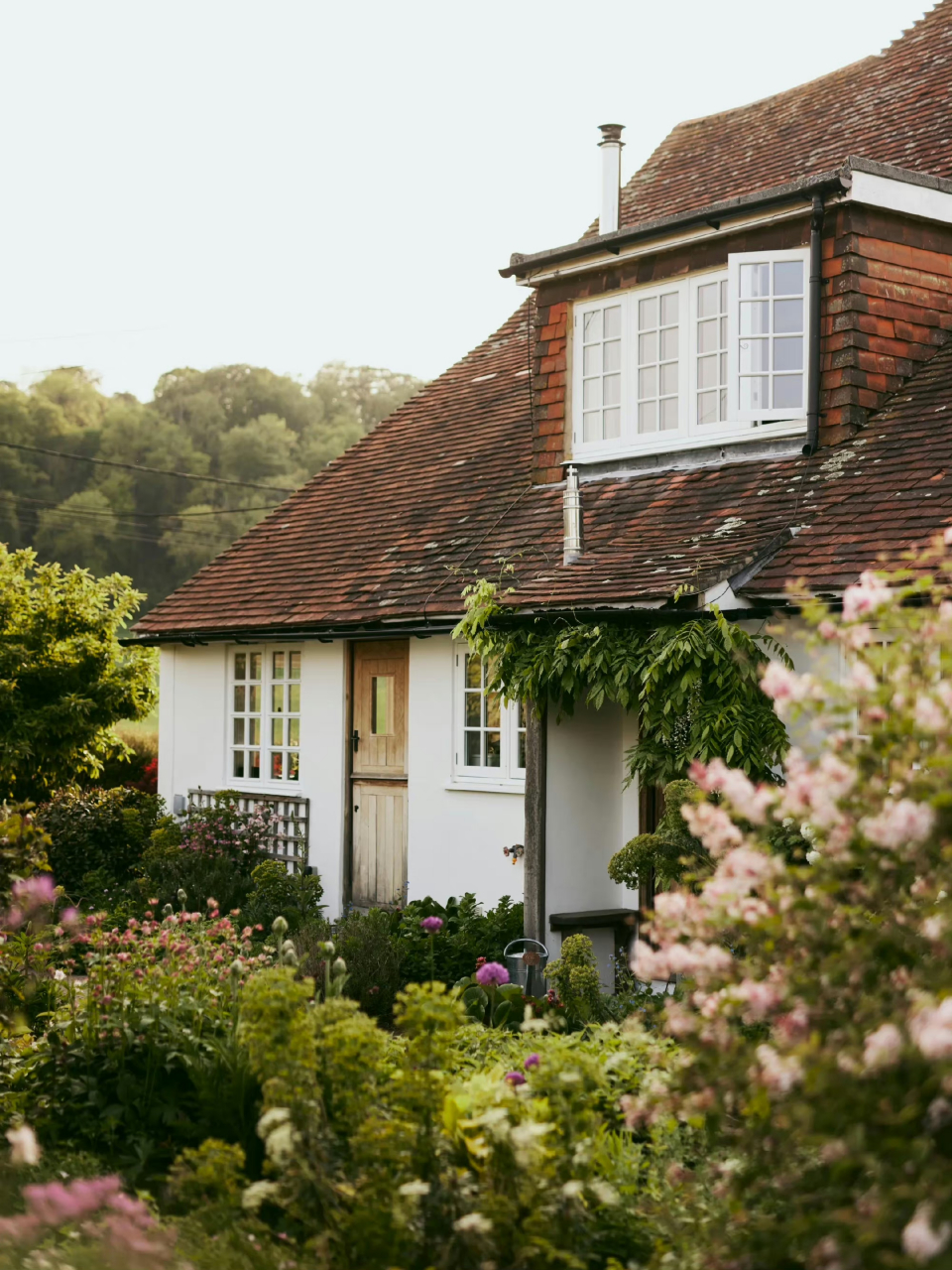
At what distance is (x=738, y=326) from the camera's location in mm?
11430

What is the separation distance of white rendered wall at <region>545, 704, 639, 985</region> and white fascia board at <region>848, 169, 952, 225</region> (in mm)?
4349

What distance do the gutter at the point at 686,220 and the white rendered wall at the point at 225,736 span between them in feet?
13.1

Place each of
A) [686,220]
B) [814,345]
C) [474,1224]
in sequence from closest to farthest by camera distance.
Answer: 1. [474,1224]
2. [814,345]
3. [686,220]

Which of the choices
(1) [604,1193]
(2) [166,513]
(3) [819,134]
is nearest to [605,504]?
(3) [819,134]

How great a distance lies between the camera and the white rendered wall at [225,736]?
545 inches

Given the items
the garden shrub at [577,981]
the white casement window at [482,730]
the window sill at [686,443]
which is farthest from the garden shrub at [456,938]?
the window sill at [686,443]

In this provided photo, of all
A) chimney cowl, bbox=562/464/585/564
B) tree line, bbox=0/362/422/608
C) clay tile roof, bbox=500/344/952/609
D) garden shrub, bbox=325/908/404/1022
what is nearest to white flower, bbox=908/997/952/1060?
clay tile roof, bbox=500/344/952/609

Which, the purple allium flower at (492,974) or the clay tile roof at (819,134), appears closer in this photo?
the purple allium flower at (492,974)

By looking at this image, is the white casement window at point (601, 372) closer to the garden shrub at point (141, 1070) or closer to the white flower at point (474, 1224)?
the garden shrub at point (141, 1070)

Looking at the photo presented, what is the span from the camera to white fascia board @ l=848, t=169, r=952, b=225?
433 inches

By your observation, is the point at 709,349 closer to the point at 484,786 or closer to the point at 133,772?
the point at 484,786

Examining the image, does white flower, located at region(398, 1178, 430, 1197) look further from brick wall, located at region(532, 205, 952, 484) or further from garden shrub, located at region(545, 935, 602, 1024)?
brick wall, located at region(532, 205, 952, 484)

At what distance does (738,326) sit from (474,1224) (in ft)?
28.4

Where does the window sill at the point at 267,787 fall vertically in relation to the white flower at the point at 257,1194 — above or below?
above
